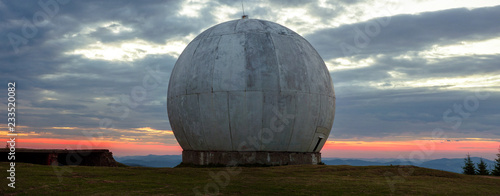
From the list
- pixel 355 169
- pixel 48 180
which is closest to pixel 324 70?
pixel 355 169

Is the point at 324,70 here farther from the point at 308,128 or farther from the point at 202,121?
the point at 202,121

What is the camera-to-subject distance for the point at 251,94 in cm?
2312

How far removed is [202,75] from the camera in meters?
24.4

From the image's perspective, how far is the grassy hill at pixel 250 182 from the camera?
13984 millimetres

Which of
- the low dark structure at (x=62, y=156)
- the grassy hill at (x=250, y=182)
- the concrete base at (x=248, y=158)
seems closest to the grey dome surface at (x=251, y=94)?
the concrete base at (x=248, y=158)

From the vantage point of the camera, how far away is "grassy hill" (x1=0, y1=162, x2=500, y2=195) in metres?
14.0

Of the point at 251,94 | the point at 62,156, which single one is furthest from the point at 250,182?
the point at 62,156

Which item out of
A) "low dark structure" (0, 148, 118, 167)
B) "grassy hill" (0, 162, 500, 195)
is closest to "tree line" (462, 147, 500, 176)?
"grassy hill" (0, 162, 500, 195)

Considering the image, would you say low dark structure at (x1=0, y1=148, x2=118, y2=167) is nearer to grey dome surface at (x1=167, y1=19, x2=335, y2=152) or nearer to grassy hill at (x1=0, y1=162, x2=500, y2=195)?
grassy hill at (x1=0, y1=162, x2=500, y2=195)

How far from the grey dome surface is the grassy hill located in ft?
10.7

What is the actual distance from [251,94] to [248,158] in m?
3.87

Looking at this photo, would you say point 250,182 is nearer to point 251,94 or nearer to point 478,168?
point 251,94

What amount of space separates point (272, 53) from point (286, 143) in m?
5.58

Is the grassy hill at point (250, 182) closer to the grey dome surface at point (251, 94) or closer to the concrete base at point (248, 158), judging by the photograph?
the concrete base at point (248, 158)
